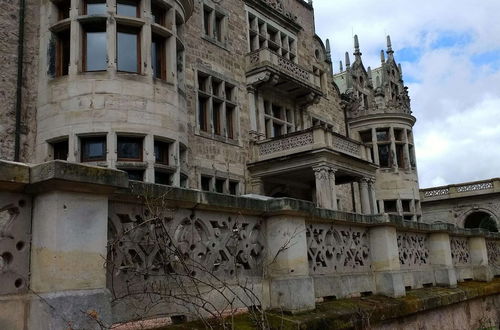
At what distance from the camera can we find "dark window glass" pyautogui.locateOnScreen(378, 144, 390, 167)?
26264mm

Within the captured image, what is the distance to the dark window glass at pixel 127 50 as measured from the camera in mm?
12555

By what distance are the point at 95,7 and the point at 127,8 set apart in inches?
31.4

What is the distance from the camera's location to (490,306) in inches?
327

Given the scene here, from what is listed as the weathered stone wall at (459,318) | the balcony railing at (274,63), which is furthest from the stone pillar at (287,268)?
the balcony railing at (274,63)

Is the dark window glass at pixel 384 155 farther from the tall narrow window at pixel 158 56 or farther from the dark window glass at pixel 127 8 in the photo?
the dark window glass at pixel 127 8

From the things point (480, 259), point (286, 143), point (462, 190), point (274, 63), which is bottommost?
point (480, 259)

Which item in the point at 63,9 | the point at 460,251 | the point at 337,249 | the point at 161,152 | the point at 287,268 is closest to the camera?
the point at 287,268

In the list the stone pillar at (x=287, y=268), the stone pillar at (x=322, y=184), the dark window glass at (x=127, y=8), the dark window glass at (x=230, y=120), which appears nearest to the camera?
the stone pillar at (x=287, y=268)

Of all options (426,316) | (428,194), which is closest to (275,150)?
(426,316)

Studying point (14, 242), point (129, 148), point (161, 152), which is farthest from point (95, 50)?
point (14, 242)

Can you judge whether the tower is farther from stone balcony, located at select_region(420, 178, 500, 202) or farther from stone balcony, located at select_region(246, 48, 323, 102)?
stone balcony, located at select_region(420, 178, 500, 202)

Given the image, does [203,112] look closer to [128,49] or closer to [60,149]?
[128,49]

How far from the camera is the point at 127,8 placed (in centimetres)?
1273

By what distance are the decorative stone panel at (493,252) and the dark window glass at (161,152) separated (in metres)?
7.91
